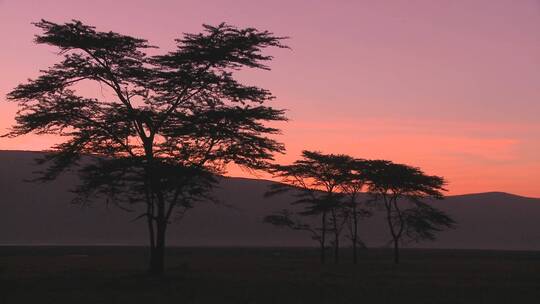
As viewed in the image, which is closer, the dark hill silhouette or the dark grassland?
the dark grassland

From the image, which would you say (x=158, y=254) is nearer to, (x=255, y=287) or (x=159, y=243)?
(x=159, y=243)

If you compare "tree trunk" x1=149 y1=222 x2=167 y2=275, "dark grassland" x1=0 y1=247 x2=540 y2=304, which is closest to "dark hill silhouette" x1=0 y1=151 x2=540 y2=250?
"dark grassland" x1=0 y1=247 x2=540 y2=304

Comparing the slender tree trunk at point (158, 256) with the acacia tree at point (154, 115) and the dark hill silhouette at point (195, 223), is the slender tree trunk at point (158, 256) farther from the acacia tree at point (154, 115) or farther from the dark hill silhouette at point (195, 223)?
the dark hill silhouette at point (195, 223)

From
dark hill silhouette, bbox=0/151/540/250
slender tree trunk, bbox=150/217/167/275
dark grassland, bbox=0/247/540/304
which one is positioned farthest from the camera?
dark hill silhouette, bbox=0/151/540/250

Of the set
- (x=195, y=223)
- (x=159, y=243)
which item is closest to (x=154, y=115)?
(x=159, y=243)

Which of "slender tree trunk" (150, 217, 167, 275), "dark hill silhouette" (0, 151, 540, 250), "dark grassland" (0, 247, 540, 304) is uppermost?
Answer: "dark hill silhouette" (0, 151, 540, 250)

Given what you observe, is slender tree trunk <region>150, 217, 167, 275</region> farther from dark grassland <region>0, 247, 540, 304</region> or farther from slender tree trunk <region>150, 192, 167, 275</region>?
dark grassland <region>0, 247, 540, 304</region>

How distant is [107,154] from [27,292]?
9578 mm

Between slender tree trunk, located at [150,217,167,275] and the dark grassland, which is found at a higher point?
slender tree trunk, located at [150,217,167,275]

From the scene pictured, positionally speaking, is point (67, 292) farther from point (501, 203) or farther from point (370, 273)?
point (501, 203)

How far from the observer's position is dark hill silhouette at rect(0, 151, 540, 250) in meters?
106

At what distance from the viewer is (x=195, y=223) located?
118 m

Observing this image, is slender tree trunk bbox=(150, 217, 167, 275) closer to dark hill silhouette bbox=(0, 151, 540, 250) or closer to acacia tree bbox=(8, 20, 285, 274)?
acacia tree bbox=(8, 20, 285, 274)

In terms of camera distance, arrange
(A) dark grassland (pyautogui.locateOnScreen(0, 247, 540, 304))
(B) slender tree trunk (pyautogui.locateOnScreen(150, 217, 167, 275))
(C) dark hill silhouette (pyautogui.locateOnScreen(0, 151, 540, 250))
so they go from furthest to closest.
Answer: (C) dark hill silhouette (pyautogui.locateOnScreen(0, 151, 540, 250))
(B) slender tree trunk (pyautogui.locateOnScreen(150, 217, 167, 275))
(A) dark grassland (pyautogui.locateOnScreen(0, 247, 540, 304))
